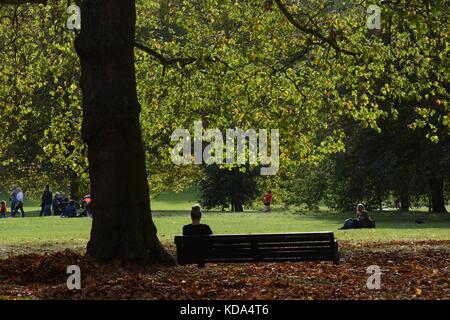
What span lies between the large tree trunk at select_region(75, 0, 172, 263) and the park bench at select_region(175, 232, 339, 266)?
928 mm

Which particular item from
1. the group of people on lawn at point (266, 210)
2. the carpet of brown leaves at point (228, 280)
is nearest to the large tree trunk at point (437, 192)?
the group of people on lawn at point (266, 210)

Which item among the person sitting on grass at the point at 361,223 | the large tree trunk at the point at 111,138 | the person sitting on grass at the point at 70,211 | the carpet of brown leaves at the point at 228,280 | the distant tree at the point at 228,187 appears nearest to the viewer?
the carpet of brown leaves at the point at 228,280

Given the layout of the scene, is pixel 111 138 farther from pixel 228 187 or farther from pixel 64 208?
pixel 228 187

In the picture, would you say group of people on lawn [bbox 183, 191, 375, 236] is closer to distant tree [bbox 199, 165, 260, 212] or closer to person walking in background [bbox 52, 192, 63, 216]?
distant tree [bbox 199, 165, 260, 212]

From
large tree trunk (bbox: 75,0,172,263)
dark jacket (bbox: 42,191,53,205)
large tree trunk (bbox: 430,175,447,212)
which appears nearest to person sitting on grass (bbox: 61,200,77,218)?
dark jacket (bbox: 42,191,53,205)

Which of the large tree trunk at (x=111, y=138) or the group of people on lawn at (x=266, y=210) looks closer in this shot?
the large tree trunk at (x=111, y=138)

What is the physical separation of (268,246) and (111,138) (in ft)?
11.1

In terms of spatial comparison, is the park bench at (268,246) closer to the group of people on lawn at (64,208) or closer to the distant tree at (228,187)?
the group of people on lawn at (64,208)

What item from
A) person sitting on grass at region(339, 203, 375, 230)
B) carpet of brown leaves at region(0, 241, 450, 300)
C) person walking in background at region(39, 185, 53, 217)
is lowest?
carpet of brown leaves at region(0, 241, 450, 300)

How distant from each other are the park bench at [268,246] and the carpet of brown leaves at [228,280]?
0.80ft

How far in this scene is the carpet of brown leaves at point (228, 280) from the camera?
12758 millimetres

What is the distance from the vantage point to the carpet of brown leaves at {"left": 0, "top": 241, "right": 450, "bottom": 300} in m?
12.8

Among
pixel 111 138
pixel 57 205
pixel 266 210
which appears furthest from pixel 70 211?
pixel 111 138

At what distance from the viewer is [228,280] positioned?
563 inches
